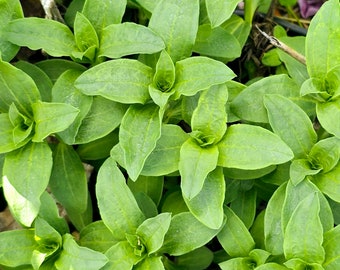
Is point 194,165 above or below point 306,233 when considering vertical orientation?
above

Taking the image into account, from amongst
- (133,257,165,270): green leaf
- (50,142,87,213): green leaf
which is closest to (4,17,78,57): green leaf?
(50,142,87,213): green leaf

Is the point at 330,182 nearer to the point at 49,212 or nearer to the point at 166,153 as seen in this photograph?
the point at 166,153

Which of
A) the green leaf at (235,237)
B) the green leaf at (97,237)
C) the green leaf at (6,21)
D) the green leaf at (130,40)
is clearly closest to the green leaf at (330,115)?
the green leaf at (235,237)

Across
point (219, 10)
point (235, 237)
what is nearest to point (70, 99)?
point (219, 10)

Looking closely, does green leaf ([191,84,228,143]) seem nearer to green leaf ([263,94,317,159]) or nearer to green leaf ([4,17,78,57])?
green leaf ([263,94,317,159])

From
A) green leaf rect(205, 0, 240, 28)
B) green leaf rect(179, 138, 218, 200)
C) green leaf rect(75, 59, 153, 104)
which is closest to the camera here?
green leaf rect(179, 138, 218, 200)
